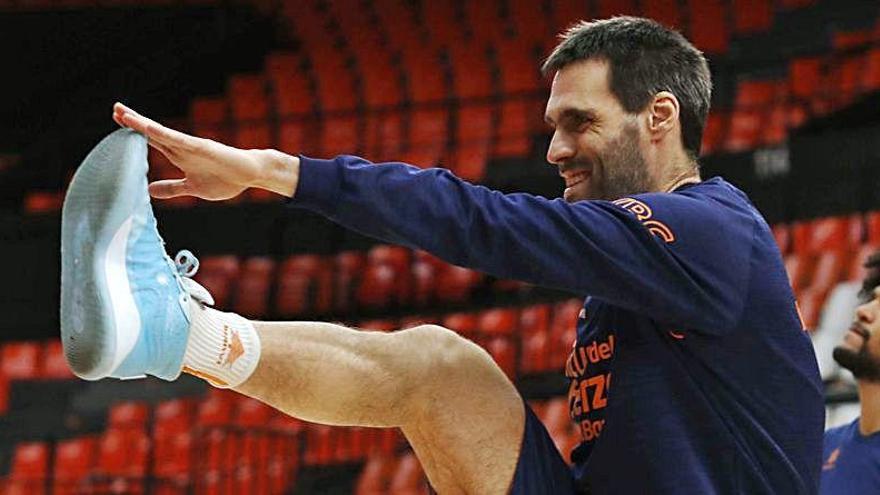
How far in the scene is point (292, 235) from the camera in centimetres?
798

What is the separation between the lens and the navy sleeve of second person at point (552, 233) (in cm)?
222

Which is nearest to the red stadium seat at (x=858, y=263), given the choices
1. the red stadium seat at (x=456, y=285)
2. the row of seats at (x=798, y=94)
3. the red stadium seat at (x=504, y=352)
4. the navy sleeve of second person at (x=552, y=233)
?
the row of seats at (x=798, y=94)

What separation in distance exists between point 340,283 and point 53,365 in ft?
5.65

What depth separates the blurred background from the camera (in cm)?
691

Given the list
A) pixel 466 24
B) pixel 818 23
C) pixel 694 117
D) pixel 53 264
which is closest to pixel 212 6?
pixel 466 24

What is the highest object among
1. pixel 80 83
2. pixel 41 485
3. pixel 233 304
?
pixel 80 83

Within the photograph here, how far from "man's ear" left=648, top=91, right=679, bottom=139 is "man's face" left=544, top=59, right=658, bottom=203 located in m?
0.03

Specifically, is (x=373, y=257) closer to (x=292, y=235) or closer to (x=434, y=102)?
(x=292, y=235)

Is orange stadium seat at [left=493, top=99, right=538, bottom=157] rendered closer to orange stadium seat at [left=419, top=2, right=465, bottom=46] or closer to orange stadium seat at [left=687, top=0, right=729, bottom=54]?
orange stadium seat at [left=419, top=2, right=465, bottom=46]

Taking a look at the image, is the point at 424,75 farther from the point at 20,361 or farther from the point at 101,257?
the point at 101,257

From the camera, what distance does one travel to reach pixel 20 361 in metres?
7.89

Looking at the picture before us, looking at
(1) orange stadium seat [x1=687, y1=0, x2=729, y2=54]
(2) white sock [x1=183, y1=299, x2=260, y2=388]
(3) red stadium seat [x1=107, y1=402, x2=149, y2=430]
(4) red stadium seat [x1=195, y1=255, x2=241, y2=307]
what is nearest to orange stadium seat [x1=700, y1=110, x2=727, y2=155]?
(1) orange stadium seat [x1=687, y1=0, x2=729, y2=54]

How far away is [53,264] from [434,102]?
267cm

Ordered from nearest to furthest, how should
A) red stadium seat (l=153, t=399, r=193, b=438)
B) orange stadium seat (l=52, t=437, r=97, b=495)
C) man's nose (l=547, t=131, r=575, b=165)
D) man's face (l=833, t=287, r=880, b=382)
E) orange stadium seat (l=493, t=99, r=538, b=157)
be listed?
man's nose (l=547, t=131, r=575, b=165) → man's face (l=833, t=287, r=880, b=382) → orange stadium seat (l=52, t=437, r=97, b=495) → red stadium seat (l=153, t=399, r=193, b=438) → orange stadium seat (l=493, t=99, r=538, b=157)
